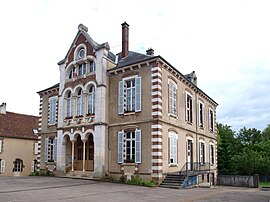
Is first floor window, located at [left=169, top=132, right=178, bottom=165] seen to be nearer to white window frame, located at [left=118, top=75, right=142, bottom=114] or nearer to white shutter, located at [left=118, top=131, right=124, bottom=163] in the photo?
white window frame, located at [left=118, top=75, right=142, bottom=114]

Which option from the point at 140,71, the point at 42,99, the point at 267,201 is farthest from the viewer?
the point at 42,99

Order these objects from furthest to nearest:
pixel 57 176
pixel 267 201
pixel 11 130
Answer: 1. pixel 11 130
2. pixel 57 176
3. pixel 267 201

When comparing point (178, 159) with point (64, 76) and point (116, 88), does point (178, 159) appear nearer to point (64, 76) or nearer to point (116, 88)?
point (116, 88)

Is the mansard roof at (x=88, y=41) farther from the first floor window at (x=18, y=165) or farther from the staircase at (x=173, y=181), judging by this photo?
the first floor window at (x=18, y=165)

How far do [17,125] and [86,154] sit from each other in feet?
59.1

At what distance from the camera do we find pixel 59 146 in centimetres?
2294

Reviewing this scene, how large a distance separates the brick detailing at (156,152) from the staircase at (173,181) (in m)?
0.47

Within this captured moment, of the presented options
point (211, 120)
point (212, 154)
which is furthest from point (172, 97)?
point (212, 154)

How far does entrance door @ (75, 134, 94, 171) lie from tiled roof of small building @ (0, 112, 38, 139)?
46.9ft

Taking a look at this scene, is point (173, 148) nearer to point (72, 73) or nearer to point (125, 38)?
point (125, 38)

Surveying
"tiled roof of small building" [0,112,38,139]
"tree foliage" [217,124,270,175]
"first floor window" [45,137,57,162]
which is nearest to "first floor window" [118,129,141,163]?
"first floor window" [45,137,57,162]

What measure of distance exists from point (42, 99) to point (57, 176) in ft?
25.3

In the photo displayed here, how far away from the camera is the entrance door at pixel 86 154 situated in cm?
2170

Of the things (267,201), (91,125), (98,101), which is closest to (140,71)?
(98,101)
